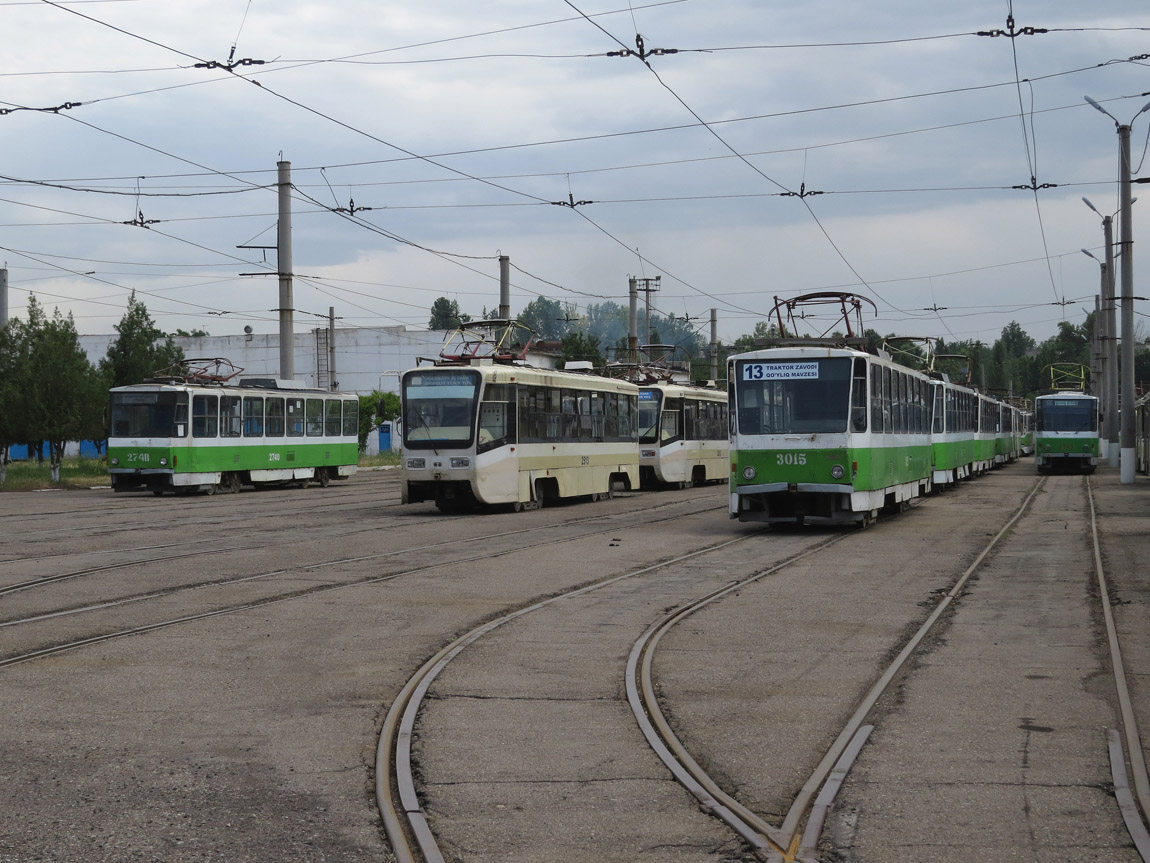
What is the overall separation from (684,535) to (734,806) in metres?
14.4

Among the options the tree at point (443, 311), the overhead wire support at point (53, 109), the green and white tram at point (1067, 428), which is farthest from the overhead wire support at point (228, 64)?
the tree at point (443, 311)

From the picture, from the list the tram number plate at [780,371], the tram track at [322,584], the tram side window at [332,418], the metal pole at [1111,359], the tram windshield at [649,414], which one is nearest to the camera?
the tram track at [322,584]

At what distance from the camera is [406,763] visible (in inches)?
246

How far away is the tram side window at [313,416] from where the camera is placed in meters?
37.9

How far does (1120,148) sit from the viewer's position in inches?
1415

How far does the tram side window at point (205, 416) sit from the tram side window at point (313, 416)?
4.42 m

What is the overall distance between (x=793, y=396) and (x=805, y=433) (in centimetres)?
60

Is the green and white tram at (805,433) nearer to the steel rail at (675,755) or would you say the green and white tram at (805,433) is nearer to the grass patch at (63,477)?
the steel rail at (675,755)

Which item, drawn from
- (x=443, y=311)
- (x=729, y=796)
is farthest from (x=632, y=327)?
(x=443, y=311)

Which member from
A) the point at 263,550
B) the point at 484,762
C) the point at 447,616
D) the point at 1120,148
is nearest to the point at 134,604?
the point at 447,616

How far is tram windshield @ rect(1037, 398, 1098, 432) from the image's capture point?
152 feet

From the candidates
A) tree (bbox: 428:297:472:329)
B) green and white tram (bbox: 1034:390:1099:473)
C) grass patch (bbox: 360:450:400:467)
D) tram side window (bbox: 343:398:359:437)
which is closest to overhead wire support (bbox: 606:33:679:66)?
tram side window (bbox: 343:398:359:437)

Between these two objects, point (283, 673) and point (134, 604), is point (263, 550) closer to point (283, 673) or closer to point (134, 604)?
point (134, 604)

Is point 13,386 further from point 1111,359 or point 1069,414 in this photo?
point 1111,359
